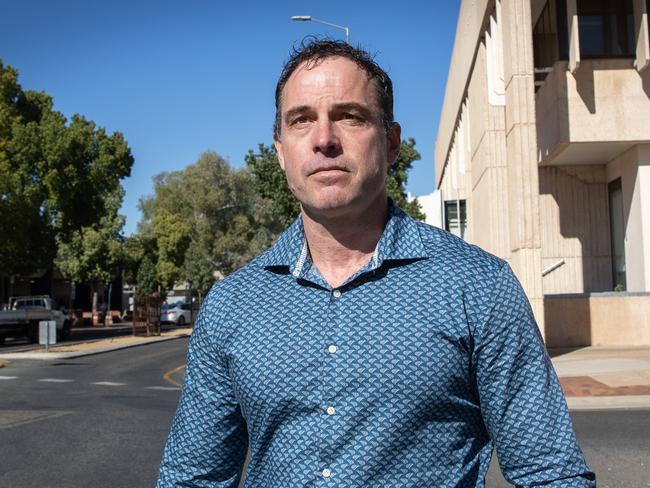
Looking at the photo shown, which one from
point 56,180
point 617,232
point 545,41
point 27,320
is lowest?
point 27,320

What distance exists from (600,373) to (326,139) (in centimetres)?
1340

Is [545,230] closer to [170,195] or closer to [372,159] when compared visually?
[372,159]

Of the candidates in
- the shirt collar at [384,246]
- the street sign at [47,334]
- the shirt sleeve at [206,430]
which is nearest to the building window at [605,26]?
the street sign at [47,334]

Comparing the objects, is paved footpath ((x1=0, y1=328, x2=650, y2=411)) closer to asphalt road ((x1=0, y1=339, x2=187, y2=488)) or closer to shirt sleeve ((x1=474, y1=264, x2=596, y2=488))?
asphalt road ((x1=0, y1=339, x2=187, y2=488))

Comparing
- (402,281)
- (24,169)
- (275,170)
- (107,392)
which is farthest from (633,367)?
(24,169)

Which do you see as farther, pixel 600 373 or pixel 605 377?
pixel 600 373

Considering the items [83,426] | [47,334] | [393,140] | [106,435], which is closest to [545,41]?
[47,334]

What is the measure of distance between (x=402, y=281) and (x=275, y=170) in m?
30.8

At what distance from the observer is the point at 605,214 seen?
1016 inches

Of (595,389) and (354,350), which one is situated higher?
(354,350)

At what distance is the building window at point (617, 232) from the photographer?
24.6 meters

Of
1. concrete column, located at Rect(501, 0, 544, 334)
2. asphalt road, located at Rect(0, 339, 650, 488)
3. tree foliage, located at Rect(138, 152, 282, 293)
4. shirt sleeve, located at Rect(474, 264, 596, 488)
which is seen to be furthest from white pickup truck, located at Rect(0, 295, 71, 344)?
shirt sleeve, located at Rect(474, 264, 596, 488)

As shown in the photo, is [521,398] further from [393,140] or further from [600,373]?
[600,373]

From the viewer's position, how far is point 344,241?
212cm
